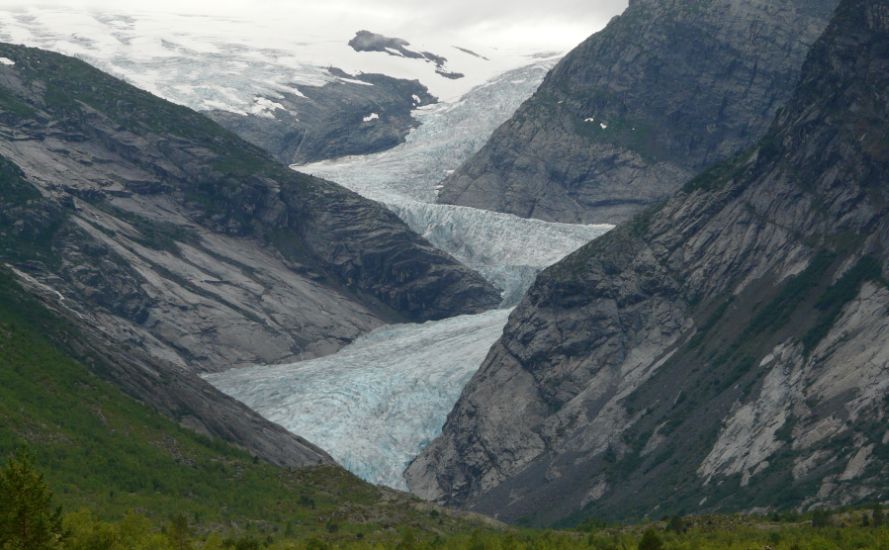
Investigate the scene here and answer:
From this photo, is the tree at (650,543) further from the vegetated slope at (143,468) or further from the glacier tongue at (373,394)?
the glacier tongue at (373,394)

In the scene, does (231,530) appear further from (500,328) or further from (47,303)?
(500,328)

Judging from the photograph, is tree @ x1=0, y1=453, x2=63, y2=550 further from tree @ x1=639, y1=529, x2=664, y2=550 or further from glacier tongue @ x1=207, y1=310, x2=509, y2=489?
glacier tongue @ x1=207, y1=310, x2=509, y2=489

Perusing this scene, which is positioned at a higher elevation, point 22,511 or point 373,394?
point 22,511

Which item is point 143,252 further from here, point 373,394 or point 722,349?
Result: point 722,349

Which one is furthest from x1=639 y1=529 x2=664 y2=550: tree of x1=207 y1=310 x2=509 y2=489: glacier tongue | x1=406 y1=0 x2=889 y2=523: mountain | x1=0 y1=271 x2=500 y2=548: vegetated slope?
x1=207 y1=310 x2=509 y2=489: glacier tongue

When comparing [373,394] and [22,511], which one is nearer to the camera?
[22,511]

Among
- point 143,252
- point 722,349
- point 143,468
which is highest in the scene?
point 722,349

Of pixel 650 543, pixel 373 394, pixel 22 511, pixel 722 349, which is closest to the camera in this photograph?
pixel 22 511

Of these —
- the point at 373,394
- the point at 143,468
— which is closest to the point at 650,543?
the point at 143,468
